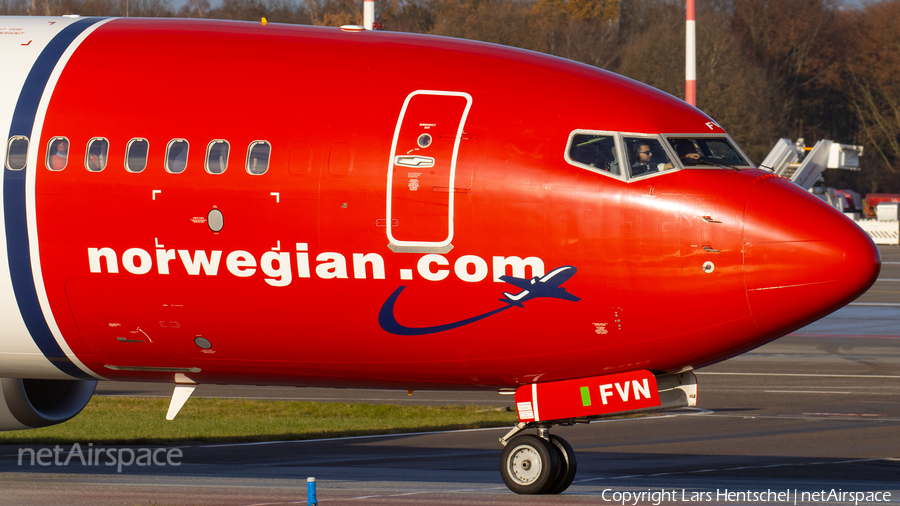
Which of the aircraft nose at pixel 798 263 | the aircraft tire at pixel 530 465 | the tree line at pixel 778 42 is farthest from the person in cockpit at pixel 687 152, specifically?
the tree line at pixel 778 42

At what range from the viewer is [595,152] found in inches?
511

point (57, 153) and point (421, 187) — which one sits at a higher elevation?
point (57, 153)

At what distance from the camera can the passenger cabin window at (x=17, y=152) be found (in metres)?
13.6

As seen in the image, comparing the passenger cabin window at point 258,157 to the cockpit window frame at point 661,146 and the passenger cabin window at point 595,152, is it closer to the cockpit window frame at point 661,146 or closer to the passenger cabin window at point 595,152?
the passenger cabin window at point 595,152

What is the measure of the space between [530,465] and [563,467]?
0.41 m

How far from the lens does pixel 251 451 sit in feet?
67.4

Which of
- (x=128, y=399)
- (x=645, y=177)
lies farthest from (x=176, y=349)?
(x=128, y=399)

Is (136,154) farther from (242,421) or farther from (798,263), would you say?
(242,421)

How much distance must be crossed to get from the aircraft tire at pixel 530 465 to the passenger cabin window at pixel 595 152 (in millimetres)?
3252

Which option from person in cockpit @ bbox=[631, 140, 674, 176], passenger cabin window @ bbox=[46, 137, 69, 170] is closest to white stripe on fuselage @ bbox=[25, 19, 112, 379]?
passenger cabin window @ bbox=[46, 137, 69, 170]

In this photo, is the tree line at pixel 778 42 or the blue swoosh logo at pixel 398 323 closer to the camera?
the blue swoosh logo at pixel 398 323

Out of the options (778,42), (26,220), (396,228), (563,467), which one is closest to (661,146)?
(396,228)

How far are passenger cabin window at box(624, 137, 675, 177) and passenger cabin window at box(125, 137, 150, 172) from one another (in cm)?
548

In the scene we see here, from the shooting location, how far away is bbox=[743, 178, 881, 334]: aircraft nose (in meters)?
12.1
